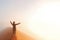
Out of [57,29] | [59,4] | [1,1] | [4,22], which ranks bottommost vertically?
[57,29]

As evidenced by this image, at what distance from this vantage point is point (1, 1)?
4.84ft

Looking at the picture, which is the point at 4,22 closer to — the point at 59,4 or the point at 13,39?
the point at 13,39

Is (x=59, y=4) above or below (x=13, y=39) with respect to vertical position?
above

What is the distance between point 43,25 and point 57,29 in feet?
0.61

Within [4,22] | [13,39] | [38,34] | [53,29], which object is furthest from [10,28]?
[53,29]

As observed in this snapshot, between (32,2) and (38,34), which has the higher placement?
(32,2)

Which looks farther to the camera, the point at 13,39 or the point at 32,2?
the point at 32,2

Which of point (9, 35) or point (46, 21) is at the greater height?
point (46, 21)

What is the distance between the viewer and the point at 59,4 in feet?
4.90

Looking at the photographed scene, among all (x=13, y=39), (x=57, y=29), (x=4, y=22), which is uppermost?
(x=4, y=22)

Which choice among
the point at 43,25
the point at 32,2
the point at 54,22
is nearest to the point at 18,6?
the point at 32,2

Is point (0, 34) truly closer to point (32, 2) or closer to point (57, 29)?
point (32, 2)

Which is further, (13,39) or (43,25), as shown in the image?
(43,25)

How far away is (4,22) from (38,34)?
1.50ft
